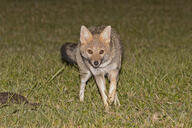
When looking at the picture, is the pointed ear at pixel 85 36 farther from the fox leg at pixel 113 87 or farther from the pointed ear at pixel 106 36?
the fox leg at pixel 113 87

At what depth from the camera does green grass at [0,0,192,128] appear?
15.8 feet

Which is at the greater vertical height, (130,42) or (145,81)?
(145,81)

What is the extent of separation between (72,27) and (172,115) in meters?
9.06

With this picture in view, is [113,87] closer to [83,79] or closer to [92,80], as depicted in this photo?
[83,79]

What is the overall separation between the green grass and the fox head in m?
0.65

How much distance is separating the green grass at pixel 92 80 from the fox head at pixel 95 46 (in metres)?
0.65

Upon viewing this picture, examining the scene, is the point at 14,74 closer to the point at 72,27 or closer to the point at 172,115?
the point at 172,115

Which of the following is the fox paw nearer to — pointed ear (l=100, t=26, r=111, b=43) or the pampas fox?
the pampas fox

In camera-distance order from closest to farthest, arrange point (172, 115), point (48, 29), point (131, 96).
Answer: point (172, 115) < point (131, 96) < point (48, 29)

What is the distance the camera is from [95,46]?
217 inches

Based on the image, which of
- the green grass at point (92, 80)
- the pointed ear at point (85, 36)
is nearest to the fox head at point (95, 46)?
the pointed ear at point (85, 36)

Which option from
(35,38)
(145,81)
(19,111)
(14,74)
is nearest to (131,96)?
(145,81)

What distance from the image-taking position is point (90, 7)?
747 inches

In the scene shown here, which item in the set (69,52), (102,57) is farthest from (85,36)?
(69,52)
